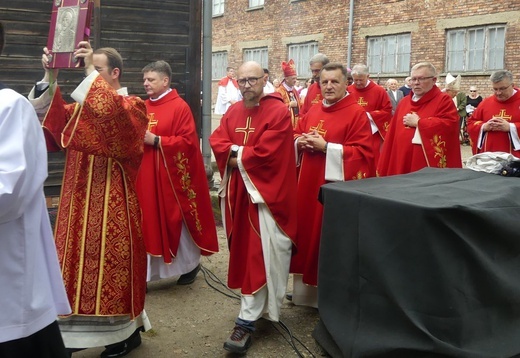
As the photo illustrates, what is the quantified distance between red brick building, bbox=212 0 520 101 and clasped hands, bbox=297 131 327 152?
43.8ft

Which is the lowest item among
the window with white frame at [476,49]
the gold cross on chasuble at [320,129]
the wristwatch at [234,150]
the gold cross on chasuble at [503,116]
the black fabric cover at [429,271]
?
the black fabric cover at [429,271]

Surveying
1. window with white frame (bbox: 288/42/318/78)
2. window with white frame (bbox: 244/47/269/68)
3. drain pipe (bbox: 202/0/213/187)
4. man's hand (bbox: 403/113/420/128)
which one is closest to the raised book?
man's hand (bbox: 403/113/420/128)

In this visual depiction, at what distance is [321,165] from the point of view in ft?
15.1

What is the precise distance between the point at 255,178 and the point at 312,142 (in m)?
0.64

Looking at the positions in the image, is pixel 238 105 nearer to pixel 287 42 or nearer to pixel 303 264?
pixel 303 264

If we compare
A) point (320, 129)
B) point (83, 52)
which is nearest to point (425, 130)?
point (320, 129)

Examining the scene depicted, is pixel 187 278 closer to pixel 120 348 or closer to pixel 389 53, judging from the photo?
pixel 120 348

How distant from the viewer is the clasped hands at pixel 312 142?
4.46 m

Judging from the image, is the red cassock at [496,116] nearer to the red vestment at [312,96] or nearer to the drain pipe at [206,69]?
the red vestment at [312,96]

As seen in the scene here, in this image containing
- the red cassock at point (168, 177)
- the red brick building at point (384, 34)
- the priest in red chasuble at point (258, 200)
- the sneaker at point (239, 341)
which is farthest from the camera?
the red brick building at point (384, 34)

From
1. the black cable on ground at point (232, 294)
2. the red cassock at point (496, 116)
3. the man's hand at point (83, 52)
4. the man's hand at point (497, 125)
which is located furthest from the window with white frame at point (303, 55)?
the man's hand at point (83, 52)

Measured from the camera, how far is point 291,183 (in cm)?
420

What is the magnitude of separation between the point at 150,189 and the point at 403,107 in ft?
8.94

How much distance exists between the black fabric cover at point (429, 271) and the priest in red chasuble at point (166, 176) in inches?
71.4
